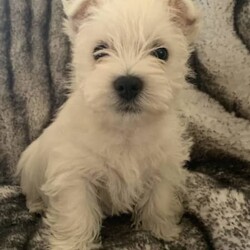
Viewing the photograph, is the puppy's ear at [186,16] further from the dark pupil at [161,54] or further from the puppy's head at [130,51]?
the dark pupil at [161,54]

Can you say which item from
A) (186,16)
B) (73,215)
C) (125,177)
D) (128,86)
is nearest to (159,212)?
(125,177)

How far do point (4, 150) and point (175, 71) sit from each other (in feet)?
3.24

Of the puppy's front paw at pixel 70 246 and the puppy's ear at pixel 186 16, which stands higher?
the puppy's ear at pixel 186 16

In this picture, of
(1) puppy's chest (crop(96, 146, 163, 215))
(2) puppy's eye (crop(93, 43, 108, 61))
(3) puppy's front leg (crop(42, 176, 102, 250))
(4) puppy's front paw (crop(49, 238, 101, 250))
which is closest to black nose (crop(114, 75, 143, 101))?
(2) puppy's eye (crop(93, 43, 108, 61))

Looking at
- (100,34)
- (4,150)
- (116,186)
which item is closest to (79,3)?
(100,34)

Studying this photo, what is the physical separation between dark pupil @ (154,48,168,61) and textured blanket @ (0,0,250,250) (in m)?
0.59

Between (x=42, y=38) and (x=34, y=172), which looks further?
(x=42, y=38)

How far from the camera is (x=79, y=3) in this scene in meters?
1.82

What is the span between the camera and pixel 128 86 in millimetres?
1636

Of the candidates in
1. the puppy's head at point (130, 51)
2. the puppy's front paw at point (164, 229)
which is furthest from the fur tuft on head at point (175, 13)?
the puppy's front paw at point (164, 229)

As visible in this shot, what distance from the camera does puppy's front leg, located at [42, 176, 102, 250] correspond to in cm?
188

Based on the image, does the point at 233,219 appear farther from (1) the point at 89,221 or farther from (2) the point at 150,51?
(2) the point at 150,51

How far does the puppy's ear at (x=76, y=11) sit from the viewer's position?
1834 millimetres

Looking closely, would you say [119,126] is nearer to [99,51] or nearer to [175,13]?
[99,51]
